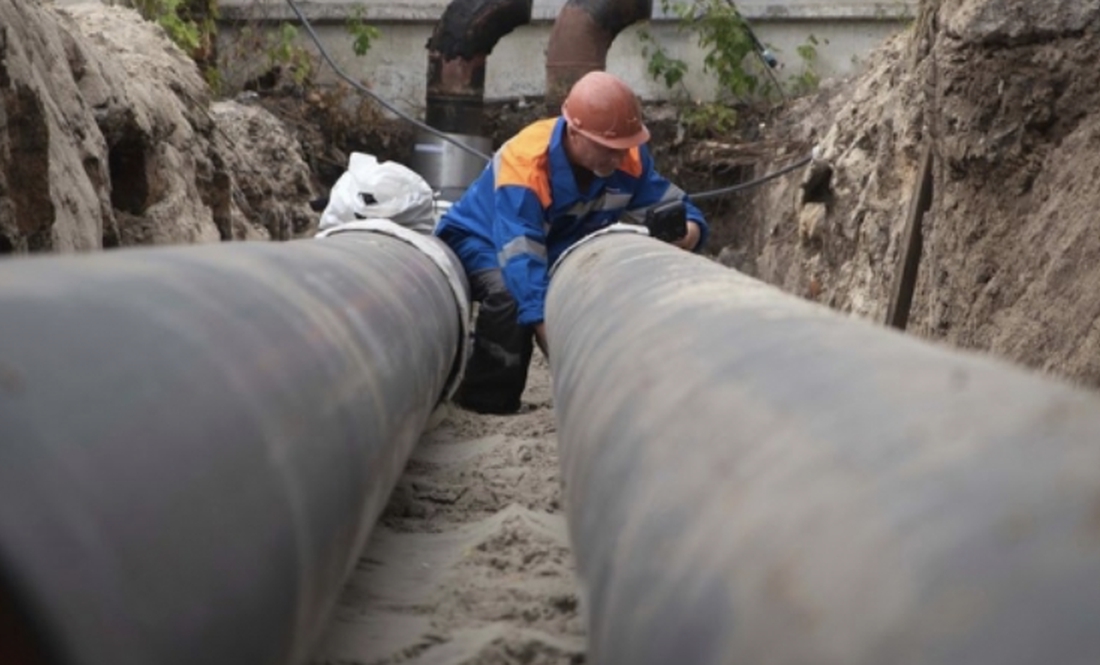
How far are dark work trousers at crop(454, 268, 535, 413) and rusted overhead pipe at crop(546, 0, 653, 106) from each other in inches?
184

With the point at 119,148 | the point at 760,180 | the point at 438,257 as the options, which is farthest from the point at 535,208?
the point at 760,180

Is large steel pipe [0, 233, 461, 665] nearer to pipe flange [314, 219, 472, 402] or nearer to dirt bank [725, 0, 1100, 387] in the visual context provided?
dirt bank [725, 0, 1100, 387]

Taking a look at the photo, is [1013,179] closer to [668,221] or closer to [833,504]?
[668,221]

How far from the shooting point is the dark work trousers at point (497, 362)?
5.61 meters

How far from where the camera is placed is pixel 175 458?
1.49m

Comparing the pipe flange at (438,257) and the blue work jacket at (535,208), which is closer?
the pipe flange at (438,257)

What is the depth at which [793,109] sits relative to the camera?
1027 centimetres

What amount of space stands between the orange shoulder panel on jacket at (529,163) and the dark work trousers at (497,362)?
362 mm

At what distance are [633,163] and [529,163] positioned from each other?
A: 0.55 meters

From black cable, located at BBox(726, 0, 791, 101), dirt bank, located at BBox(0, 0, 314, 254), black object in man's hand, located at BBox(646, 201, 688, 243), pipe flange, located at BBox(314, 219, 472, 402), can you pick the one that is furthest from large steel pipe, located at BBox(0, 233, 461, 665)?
black cable, located at BBox(726, 0, 791, 101)

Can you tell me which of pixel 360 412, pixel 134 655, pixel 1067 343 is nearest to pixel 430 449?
pixel 1067 343

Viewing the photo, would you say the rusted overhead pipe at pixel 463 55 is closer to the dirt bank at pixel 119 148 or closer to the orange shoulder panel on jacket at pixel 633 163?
the dirt bank at pixel 119 148

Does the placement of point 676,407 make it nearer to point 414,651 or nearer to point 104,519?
point 104,519

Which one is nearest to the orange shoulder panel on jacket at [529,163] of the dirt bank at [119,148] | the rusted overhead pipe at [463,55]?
the dirt bank at [119,148]
